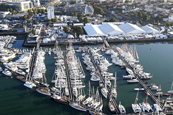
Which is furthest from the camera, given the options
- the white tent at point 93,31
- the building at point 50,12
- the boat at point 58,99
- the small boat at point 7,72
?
the building at point 50,12

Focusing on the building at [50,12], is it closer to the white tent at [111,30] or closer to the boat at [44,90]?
the white tent at [111,30]

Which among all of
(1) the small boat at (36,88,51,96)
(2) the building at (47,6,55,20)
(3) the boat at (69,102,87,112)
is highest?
(2) the building at (47,6,55,20)

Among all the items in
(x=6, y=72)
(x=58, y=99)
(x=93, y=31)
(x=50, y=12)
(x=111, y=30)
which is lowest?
(x=58, y=99)

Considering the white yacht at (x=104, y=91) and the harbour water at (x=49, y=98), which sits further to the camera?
the white yacht at (x=104, y=91)

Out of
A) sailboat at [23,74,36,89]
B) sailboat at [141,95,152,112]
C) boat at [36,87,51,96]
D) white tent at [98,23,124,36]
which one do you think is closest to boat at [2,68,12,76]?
sailboat at [23,74,36,89]

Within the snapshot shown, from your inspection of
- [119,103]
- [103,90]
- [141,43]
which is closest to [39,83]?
[103,90]

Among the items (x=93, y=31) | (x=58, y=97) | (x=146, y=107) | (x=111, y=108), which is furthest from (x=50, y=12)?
(x=146, y=107)

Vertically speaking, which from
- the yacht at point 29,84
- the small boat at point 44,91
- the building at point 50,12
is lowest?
the small boat at point 44,91

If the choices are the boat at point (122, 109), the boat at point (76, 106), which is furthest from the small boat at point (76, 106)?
the boat at point (122, 109)

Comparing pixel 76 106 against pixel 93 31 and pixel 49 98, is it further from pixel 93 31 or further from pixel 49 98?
pixel 93 31

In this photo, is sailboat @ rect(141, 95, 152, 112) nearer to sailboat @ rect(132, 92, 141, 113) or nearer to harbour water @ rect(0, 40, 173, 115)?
sailboat @ rect(132, 92, 141, 113)

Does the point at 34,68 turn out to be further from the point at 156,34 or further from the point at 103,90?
the point at 156,34

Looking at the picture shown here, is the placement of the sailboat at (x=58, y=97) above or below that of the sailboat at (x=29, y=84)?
below
